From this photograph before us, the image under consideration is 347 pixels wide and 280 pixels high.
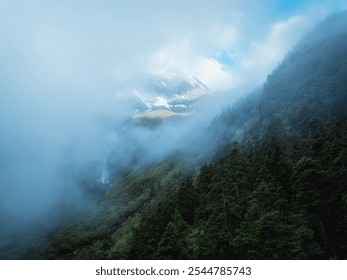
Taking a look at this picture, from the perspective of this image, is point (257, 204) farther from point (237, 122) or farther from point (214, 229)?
point (237, 122)

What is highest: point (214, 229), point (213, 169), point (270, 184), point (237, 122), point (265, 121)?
point (237, 122)

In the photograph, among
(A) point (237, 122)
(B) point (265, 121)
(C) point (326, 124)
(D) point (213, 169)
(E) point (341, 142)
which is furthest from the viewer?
(A) point (237, 122)

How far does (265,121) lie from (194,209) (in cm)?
6515

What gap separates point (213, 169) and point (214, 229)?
3906 centimetres

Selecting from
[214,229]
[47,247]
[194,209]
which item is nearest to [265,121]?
[194,209]

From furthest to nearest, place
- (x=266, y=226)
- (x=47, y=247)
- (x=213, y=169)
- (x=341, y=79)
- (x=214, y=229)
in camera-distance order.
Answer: (x=47, y=247) → (x=341, y=79) → (x=213, y=169) → (x=214, y=229) → (x=266, y=226)

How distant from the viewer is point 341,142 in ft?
206

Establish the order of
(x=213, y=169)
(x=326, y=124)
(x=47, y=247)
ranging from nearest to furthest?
(x=326, y=124), (x=213, y=169), (x=47, y=247)

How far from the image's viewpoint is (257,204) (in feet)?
196

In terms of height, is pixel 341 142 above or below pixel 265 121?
below

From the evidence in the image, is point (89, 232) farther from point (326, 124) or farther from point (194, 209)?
point (326, 124)
